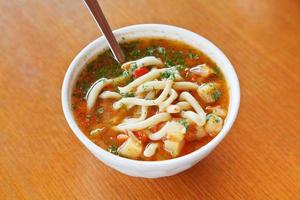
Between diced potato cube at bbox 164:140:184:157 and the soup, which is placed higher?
the soup

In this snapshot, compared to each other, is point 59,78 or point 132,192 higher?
point 59,78

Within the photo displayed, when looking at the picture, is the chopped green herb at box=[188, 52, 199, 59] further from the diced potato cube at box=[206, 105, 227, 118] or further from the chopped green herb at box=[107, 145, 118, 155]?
the chopped green herb at box=[107, 145, 118, 155]

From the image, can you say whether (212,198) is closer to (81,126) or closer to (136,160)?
(136,160)

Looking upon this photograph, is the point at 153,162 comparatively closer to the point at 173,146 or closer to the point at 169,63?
the point at 173,146

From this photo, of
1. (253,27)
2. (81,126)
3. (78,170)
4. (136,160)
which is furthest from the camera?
(253,27)

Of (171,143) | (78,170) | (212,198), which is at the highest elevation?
(171,143)

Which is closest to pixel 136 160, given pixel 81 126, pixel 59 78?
pixel 81 126

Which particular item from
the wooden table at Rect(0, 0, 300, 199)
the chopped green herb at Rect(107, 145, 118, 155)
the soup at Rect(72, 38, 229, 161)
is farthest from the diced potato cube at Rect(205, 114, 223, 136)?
the chopped green herb at Rect(107, 145, 118, 155)
